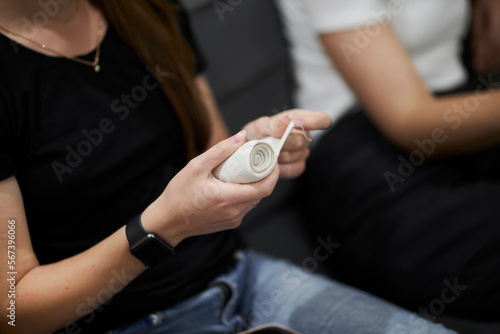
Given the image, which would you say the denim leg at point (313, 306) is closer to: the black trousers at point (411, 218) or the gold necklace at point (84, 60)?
the black trousers at point (411, 218)

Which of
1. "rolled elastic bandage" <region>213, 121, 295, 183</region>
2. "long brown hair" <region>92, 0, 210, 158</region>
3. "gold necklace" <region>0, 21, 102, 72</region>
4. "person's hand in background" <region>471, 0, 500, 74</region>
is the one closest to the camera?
"rolled elastic bandage" <region>213, 121, 295, 183</region>

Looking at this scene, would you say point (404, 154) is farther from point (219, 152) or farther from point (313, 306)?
point (219, 152)

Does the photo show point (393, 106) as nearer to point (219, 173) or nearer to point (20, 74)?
point (219, 173)

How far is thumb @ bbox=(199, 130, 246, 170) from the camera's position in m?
0.52

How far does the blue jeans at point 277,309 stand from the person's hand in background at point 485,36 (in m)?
0.70

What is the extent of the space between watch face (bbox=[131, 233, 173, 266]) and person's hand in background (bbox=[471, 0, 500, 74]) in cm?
91

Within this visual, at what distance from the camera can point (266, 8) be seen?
1.07m

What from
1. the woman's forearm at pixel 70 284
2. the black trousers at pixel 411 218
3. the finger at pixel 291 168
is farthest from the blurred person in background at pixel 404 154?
the woman's forearm at pixel 70 284

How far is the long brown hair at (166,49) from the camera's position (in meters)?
0.74

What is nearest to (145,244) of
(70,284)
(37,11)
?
(70,284)

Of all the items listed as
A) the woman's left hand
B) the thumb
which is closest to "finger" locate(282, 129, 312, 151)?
the woman's left hand

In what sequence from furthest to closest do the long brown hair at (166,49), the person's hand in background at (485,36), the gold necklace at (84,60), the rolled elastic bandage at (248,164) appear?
the person's hand in background at (485,36) → the long brown hair at (166,49) → the gold necklace at (84,60) → the rolled elastic bandage at (248,164)

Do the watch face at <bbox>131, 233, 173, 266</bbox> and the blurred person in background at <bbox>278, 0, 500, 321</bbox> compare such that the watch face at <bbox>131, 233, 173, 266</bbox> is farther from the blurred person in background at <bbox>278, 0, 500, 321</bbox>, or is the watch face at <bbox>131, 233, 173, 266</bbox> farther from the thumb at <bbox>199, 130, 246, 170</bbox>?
A: the blurred person in background at <bbox>278, 0, 500, 321</bbox>

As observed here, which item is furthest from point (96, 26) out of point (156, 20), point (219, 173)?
point (219, 173)
